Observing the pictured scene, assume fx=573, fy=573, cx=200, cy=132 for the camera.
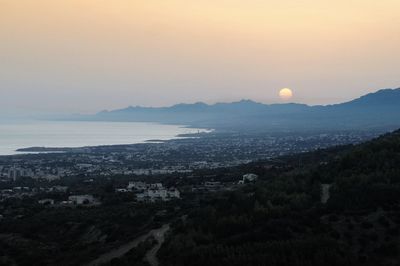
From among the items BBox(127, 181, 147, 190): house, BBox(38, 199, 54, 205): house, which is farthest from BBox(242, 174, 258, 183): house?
BBox(38, 199, 54, 205): house

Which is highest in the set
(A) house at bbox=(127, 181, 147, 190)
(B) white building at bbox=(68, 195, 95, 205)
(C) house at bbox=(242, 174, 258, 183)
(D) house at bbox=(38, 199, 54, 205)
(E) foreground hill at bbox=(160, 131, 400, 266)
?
(E) foreground hill at bbox=(160, 131, 400, 266)

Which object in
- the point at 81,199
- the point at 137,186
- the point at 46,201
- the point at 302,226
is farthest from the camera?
the point at 137,186

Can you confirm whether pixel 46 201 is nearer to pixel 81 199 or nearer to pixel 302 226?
pixel 81 199

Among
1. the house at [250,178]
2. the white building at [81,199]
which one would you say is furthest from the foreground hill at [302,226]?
the white building at [81,199]

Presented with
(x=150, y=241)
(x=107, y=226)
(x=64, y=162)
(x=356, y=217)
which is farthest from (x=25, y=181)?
(x=356, y=217)

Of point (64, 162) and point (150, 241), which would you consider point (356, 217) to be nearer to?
point (150, 241)

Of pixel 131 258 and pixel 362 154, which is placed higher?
pixel 362 154

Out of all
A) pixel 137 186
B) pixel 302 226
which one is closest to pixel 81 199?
pixel 137 186

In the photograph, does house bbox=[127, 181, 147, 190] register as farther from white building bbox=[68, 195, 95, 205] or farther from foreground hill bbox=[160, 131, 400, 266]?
foreground hill bbox=[160, 131, 400, 266]
